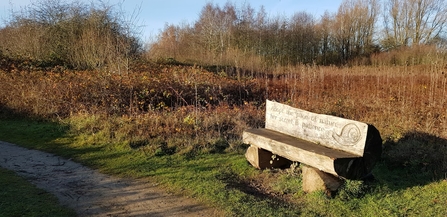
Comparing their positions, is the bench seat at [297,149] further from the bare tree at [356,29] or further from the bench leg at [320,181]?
the bare tree at [356,29]

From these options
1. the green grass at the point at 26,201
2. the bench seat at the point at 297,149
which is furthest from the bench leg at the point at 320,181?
the green grass at the point at 26,201

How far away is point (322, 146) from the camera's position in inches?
185

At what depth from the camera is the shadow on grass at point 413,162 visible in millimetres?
4949

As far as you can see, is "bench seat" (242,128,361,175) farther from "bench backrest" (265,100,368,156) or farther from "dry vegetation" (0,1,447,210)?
"dry vegetation" (0,1,447,210)

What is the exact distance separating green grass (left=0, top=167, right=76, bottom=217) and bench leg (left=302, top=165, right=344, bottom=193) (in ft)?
9.23

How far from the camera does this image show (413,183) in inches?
192

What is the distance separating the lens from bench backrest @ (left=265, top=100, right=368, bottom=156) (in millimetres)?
4285

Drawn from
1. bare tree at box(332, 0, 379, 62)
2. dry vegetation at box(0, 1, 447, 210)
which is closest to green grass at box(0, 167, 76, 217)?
dry vegetation at box(0, 1, 447, 210)

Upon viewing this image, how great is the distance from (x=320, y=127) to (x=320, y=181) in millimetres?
751

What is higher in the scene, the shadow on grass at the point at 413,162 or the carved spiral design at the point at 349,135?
the carved spiral design at the point at 349,135

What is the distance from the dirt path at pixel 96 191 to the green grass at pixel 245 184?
0.23 m

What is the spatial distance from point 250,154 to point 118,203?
217cm

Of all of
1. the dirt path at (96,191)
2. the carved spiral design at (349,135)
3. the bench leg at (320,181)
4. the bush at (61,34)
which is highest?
the bush at (61,34)

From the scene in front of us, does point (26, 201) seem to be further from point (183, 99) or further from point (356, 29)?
point (356, 29)
